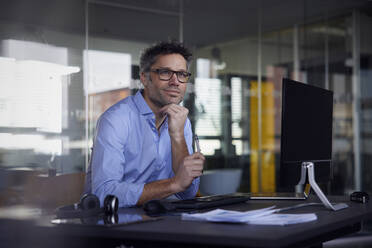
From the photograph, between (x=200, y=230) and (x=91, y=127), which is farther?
(x=91, y=127)

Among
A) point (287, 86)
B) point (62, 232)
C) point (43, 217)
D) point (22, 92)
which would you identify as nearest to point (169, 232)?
point (62, 232)

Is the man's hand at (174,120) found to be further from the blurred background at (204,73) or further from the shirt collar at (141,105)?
the blurred background at (204,73)

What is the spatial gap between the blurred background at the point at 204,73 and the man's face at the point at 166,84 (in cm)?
165

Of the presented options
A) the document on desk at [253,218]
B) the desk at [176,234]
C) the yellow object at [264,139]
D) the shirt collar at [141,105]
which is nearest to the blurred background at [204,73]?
the yellow object at [264,139]

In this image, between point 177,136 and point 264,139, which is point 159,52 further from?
point 264,139

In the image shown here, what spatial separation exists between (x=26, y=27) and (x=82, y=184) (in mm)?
2790

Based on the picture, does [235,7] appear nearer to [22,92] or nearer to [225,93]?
[225,93]

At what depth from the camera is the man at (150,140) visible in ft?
6.44

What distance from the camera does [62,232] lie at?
4.58 feet

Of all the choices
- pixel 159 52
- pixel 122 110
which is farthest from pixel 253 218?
pixel 159 52

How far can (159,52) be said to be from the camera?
251 centimetres

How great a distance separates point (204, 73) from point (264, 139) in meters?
1.28

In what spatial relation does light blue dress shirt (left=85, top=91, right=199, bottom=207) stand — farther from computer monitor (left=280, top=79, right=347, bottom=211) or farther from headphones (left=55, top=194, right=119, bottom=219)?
computer monitor (left=280, top=79, right=347, bottom=211)

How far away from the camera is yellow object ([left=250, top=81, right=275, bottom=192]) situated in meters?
6.56
